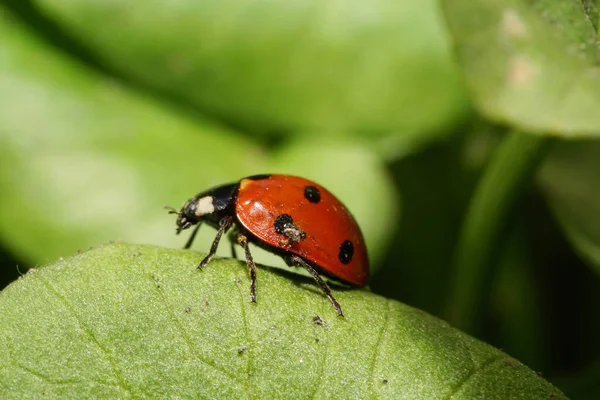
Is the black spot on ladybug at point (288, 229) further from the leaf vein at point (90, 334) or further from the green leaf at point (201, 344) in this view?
the leaf vein at point (90, 334)

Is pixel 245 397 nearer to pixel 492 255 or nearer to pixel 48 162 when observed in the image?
pixel 492 255

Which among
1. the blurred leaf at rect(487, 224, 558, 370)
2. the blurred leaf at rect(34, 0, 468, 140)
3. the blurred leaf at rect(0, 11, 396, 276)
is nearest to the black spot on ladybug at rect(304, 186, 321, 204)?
Result: the blurred leaf at rect(0, 11, 396, 276)

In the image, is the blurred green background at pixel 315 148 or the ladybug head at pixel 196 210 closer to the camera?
the ladybug head at pixel 196 210

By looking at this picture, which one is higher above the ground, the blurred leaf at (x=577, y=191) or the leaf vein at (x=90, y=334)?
the leaf vein at (x=90, y=334)

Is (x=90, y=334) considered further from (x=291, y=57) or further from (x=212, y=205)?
(x=291, y=57)

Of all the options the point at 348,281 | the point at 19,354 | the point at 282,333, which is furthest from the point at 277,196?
the point at 19,354

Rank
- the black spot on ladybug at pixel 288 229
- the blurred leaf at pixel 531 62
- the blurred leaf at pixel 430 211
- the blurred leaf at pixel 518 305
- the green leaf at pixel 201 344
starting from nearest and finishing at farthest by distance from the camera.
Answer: the green leaf at pixel 201 344 → the black spot on ladybug at pixel 288 229 → the blurred leaf at pixel 531 62 → the blurred leaf at pixel 518 305 → the blurred leaf at pixel 430 211

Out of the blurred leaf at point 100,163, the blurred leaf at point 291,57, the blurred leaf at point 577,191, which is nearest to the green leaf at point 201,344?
the blurred leaf at point 100,163
